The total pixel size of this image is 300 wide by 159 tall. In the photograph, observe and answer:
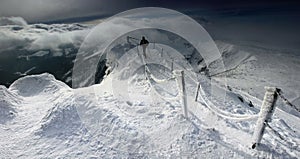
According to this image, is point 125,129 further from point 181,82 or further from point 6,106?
point 6,106

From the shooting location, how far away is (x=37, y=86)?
11516 millimetres

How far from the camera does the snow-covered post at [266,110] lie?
5328 mm

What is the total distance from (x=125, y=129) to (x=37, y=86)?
7.02 m

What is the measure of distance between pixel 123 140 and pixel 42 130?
2962mm

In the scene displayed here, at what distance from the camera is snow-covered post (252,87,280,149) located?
17.5 ft

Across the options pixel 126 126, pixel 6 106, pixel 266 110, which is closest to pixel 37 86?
pixel 6 106

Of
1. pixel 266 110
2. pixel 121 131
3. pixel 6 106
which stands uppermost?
pixel 266 110

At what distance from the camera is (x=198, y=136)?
6879 millimetres

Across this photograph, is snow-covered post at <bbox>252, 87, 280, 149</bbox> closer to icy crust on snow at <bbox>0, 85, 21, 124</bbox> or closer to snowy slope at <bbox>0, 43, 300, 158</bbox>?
snowy slope at <bbox>0, 43, 300, 158</bbox>

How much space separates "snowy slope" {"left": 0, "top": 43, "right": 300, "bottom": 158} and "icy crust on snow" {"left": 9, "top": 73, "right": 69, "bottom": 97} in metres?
0.55

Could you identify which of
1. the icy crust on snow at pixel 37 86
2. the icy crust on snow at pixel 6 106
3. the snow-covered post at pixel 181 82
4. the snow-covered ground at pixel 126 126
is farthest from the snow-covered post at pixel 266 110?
the icy crust on snow at pixel 6 106

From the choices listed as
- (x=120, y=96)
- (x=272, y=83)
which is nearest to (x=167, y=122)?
(x=120, y=96)

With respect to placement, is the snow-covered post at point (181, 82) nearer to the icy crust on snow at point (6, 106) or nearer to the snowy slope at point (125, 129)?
the snowy slope at point (125, 129)

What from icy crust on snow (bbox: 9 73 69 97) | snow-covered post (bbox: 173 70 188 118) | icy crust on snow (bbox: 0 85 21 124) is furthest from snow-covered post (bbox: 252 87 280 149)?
icy crust on snow (bbox: 0 85 21 124)
